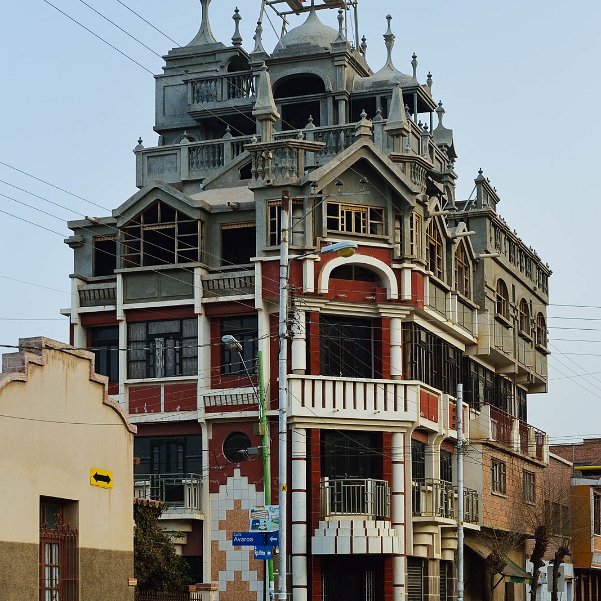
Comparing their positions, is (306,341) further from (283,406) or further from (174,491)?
(283,406)

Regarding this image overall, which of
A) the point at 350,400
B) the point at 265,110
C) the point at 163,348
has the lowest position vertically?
the point at 350,400

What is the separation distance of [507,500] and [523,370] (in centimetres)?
585

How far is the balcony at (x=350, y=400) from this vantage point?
153 ft

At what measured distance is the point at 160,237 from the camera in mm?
50844

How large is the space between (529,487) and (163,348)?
65.1 feet

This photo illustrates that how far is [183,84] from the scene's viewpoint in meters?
58.8

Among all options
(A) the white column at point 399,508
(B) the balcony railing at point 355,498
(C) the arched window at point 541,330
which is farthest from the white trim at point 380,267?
(C) the arched window at point 541,330

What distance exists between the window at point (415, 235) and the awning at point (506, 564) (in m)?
11.1

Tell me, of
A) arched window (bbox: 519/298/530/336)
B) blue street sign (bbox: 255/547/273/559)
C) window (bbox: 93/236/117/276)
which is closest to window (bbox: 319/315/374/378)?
window (bbox: 93/236/117/276)

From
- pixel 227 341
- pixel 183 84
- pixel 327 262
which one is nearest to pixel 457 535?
pixel 327 262

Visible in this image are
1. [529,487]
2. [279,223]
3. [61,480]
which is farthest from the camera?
[529,487]

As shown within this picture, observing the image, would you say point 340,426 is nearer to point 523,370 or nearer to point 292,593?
point 292,593

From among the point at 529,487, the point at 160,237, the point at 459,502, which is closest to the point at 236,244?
the point at 160,237

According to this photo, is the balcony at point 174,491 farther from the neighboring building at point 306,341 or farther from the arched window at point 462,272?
the arched window at point 462,272
